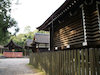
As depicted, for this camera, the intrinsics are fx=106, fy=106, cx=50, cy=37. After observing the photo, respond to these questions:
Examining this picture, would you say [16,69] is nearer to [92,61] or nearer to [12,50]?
[92,61]

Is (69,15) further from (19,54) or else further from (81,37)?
(19,54)

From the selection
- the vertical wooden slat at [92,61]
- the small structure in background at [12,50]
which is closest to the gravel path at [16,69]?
the vertical wooden slat at [92,61]

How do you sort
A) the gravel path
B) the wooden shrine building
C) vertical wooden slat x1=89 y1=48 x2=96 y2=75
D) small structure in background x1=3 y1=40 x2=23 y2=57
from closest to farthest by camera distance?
1. vertical wooden slat x1=89 y1=48 x2=96 y2=75
2. the wooden shrine building
3. the gravel path
4. small structure in background x1=3 y1=40 x2=23 y2=57

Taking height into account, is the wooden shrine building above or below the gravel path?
above

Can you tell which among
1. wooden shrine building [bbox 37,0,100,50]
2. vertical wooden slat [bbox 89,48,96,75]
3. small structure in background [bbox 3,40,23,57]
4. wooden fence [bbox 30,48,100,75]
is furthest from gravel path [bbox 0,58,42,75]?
small structure in background [bbox 3,40,23,57]

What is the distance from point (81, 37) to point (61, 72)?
7.86 ft

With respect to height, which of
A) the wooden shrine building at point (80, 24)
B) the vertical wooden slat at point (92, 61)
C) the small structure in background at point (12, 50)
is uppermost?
the wooden shrine building at point (80, 24)

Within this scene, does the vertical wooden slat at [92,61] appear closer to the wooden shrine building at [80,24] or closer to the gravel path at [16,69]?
the wooden shrine building at [80,24]

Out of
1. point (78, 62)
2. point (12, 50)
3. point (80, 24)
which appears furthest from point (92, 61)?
point (12, 50)

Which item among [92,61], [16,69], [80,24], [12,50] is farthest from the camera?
[12,50]

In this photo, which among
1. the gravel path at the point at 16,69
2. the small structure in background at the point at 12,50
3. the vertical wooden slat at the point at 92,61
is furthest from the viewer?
the small structure in background at the point at 12,50

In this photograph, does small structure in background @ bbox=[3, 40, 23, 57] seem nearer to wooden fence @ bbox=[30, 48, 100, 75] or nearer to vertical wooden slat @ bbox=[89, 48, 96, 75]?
wooden fence @ bbox=[30, 48, 100, 75]

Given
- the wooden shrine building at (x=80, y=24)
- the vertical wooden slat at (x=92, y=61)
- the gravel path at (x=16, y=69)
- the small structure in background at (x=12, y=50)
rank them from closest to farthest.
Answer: the vertical wooden slat at (x=92, y=61)
the wooden shrine building at (x=80, y=24)
the gravel path at (x=16, y=69)
the small structure in background at (x=12, y=50)

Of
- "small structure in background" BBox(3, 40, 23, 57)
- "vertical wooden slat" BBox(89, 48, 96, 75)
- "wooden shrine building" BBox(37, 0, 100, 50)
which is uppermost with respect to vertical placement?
"wooden shrine building" BBox(37, 0, 100, 50)
